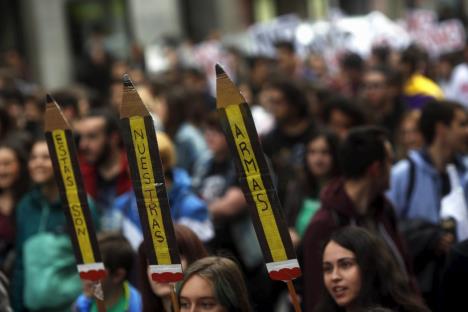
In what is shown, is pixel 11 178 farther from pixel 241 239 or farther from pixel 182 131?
pixel 182 131

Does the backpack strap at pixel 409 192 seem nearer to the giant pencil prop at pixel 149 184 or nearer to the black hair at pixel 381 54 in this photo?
the giant pencil prop at pixel 149 184

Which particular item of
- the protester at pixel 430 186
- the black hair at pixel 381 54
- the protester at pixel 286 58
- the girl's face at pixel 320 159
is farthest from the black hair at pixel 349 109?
the protester at pixel 286 58

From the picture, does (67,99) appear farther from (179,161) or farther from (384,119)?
(384,119)

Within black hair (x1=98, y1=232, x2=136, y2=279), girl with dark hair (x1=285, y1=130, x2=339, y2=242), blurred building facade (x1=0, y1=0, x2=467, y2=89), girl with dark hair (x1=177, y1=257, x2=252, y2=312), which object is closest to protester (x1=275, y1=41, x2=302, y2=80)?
blurred building facade (x1=0, y1=0, x2=467, y2=89)

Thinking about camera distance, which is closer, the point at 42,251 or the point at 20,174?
the point at 42,251

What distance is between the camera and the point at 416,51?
41.5 ft

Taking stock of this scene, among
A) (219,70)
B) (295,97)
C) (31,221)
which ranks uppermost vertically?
(219,70)

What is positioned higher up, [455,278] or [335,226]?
[335,226]

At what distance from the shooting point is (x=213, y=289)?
5.12m

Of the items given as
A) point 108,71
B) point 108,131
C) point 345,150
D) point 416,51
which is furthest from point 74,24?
point 345,150

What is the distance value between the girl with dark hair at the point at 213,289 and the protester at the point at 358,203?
118 cm

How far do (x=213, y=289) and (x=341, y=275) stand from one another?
26.0 inches

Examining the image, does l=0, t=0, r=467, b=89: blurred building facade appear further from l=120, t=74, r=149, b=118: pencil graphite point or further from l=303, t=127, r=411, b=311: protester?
l=120, t=74, r=149, b=118: pencil graphite point

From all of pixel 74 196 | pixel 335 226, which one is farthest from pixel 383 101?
pixel 74 196
